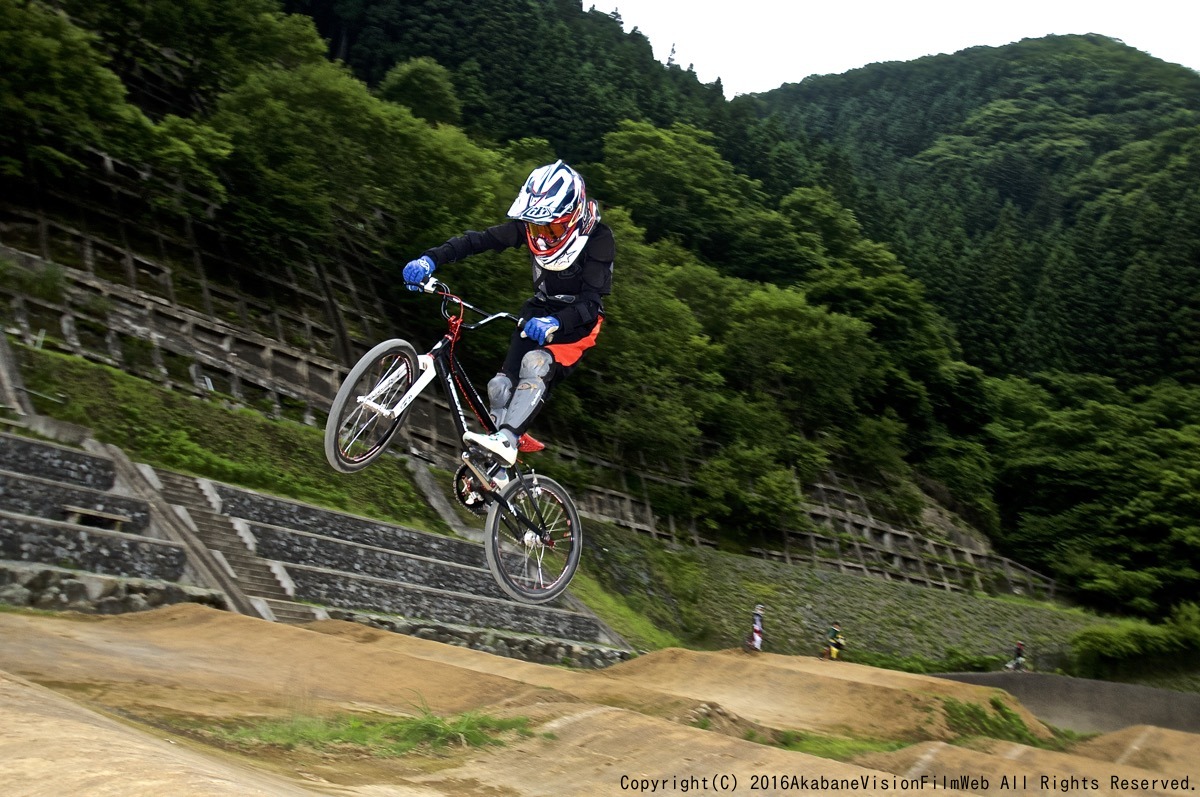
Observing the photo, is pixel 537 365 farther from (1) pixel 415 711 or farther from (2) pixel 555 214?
(1) pixel 415 711

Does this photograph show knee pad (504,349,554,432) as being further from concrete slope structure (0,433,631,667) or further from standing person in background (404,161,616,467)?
concrete slope structure (0,433,631,667)

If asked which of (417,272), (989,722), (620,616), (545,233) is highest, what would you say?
(545,233)

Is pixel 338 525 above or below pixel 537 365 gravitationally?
below

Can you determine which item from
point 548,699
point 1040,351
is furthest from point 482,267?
point 1040,351

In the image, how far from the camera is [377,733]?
777 centimetres

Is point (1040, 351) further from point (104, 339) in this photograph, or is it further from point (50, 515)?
point (50, 515)

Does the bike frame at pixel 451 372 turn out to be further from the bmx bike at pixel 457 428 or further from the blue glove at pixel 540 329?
the blue glove at pixel 540 329

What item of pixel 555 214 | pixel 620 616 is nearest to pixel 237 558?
pixel 555 214

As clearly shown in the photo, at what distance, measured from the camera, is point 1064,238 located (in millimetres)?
73000

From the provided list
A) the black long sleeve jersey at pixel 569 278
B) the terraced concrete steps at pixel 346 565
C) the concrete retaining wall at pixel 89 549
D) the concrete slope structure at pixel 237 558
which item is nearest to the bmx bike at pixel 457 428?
the black long sleeve jersey at pixel 569 278

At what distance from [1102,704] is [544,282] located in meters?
20.3

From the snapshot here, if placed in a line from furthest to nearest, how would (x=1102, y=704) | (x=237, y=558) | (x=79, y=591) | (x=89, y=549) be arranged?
(x=1102, y=704) < (x=237, y=558) < (x=89, y=549) < (x=79, y=591)

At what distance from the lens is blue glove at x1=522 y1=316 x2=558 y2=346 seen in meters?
8.58

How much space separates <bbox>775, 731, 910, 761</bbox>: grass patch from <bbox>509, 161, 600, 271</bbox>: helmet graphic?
5.68 metres
